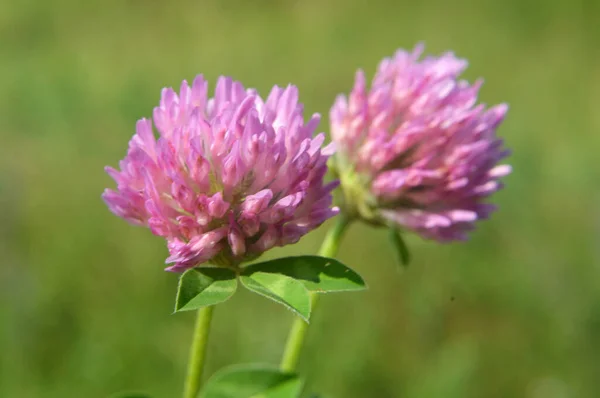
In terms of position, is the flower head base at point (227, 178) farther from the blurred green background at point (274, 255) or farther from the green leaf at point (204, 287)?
the blurred green background at point (274, 255)

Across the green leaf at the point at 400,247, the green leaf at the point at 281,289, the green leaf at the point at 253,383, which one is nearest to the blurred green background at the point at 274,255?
the green leaf at the point at 400,247

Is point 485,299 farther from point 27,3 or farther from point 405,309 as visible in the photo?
point 27,3

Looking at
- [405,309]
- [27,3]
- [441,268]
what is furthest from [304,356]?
[27,3]

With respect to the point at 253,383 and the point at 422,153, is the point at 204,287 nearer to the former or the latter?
the point at 253,383

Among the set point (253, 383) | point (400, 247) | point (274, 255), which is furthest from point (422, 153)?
point (274, 255)

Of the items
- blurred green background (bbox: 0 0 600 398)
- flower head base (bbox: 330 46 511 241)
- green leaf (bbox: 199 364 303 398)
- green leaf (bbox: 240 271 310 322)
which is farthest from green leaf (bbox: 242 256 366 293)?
blurred green background (bbox: 0 0 600 398)
